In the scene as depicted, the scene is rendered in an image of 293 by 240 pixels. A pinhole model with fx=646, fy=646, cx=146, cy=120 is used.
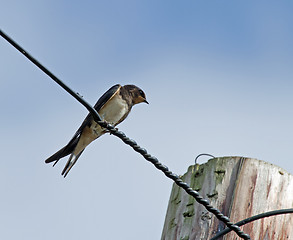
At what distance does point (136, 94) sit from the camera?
24.7 feet

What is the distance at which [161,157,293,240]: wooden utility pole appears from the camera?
3.79m

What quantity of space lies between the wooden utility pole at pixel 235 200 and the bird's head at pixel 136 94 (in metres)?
3.41

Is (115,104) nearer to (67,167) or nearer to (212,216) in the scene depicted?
(67,167)

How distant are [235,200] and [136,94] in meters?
3.82

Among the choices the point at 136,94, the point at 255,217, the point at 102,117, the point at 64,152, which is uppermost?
the point at 136,94

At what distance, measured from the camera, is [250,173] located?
396 centimetres

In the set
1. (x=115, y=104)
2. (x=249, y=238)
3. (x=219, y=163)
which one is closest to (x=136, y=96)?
(x=115, y=104)

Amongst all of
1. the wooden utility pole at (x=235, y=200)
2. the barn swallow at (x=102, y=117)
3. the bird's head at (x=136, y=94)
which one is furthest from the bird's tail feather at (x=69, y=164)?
the wooden utility pole at (x=235, y=200)

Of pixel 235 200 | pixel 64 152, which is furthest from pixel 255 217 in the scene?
pixel 64 152

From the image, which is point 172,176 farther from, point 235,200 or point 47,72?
point 47,72

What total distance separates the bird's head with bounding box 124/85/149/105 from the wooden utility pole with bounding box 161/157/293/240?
3.41 m

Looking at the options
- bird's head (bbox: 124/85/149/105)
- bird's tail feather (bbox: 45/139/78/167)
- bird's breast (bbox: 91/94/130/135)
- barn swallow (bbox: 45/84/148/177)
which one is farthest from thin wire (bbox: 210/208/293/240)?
bird's head (bbox: 124/85/149/105)

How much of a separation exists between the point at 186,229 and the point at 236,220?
0.30 metres

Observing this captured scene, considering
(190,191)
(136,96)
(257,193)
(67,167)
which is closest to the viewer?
(190,191)
